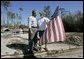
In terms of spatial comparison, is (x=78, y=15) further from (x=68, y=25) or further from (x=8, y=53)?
(x=8, y=53)

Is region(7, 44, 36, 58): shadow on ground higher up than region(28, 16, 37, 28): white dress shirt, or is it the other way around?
region(28, 16, 37, 28): white dress shirt

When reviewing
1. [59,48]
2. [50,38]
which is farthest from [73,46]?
[50,38]

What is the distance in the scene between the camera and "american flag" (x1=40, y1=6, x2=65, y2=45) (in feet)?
24.7

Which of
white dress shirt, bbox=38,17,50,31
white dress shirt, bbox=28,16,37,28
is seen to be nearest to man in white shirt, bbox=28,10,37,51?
white dress shirt, bbox=28,16,37,28

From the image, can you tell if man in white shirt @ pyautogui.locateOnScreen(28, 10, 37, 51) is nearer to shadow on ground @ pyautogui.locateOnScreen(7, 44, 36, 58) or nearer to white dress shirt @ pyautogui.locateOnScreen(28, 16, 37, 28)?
white dress shirt @ pyautogui.locateOnScreen(28, 16, 37, 28)

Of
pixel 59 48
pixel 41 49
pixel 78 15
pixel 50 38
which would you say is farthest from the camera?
pixel 78 15

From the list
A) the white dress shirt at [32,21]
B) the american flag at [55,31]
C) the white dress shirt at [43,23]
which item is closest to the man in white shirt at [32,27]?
the white dress shirt at [32,21]

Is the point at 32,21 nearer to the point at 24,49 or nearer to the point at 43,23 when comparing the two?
the point at 43,23

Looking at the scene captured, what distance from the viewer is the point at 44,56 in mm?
8344

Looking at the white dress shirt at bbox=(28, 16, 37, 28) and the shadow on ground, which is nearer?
the shadow on ground

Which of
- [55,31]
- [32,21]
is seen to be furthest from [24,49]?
[55,31]

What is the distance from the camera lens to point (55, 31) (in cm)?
761

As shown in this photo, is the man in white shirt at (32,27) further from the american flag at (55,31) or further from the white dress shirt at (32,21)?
the american flag at (55,31)

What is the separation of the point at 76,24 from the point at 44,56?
7.09 metres
